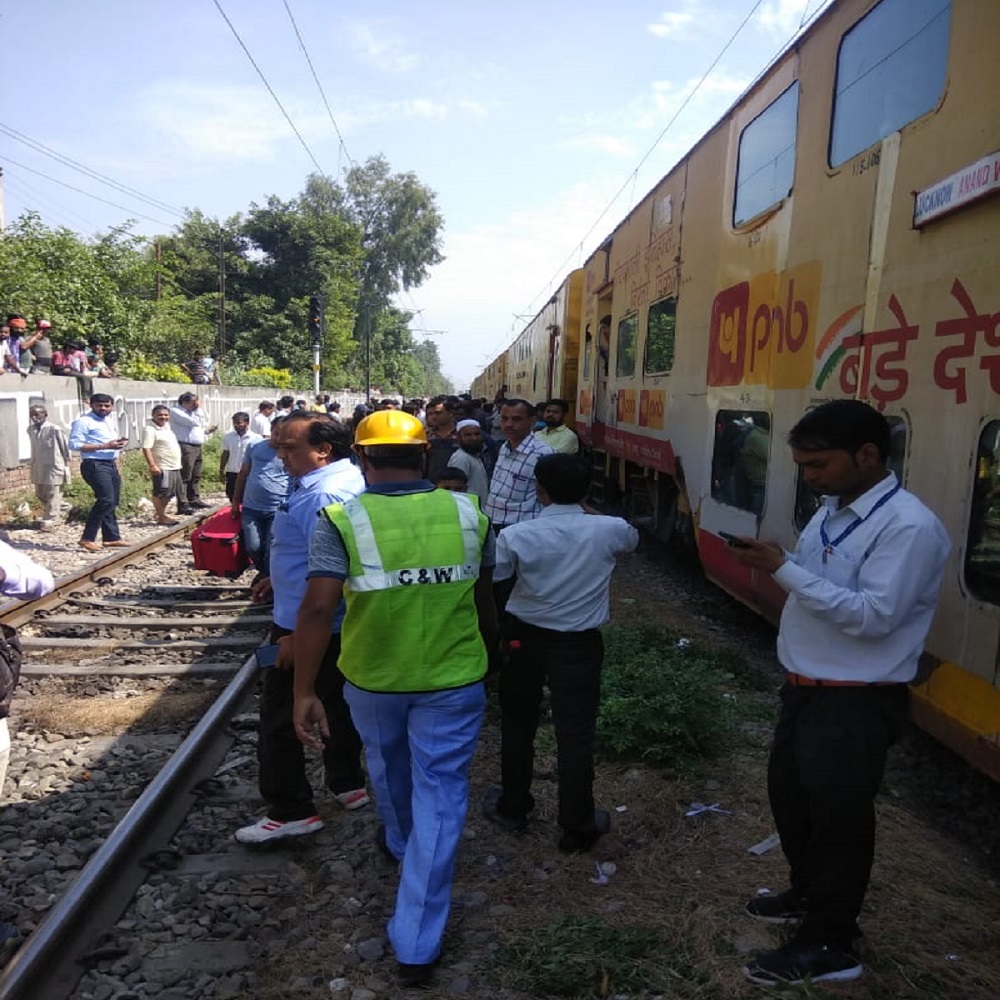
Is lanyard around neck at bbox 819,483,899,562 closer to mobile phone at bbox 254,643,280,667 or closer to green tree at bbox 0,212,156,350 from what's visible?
mobile phone at bbox 254,643,280,667

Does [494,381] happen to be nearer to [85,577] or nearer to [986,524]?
[85,577]

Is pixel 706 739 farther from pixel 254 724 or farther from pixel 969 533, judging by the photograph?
pixel 254 724

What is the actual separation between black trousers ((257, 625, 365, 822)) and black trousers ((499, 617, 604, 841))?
26.9 inches

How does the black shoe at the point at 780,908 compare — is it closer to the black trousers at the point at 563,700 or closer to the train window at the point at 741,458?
the black trousers at the point at 563,700

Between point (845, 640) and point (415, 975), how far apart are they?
1614 mm

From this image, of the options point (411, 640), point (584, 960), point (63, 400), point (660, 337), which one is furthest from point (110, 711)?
point (63, 400)

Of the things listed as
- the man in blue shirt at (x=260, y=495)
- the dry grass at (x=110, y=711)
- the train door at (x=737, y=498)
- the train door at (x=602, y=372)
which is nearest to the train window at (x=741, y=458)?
the train door at (x=737, y=498)

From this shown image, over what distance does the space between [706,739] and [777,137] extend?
3531 millimetres

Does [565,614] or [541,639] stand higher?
[565,614]

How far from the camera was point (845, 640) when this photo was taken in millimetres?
2354

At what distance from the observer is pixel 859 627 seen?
223 centimetres

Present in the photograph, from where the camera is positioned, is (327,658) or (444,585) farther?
(327,658)

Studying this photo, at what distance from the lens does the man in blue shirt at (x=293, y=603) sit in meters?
3.29

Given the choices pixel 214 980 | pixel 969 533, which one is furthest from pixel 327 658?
pixel 969 533
